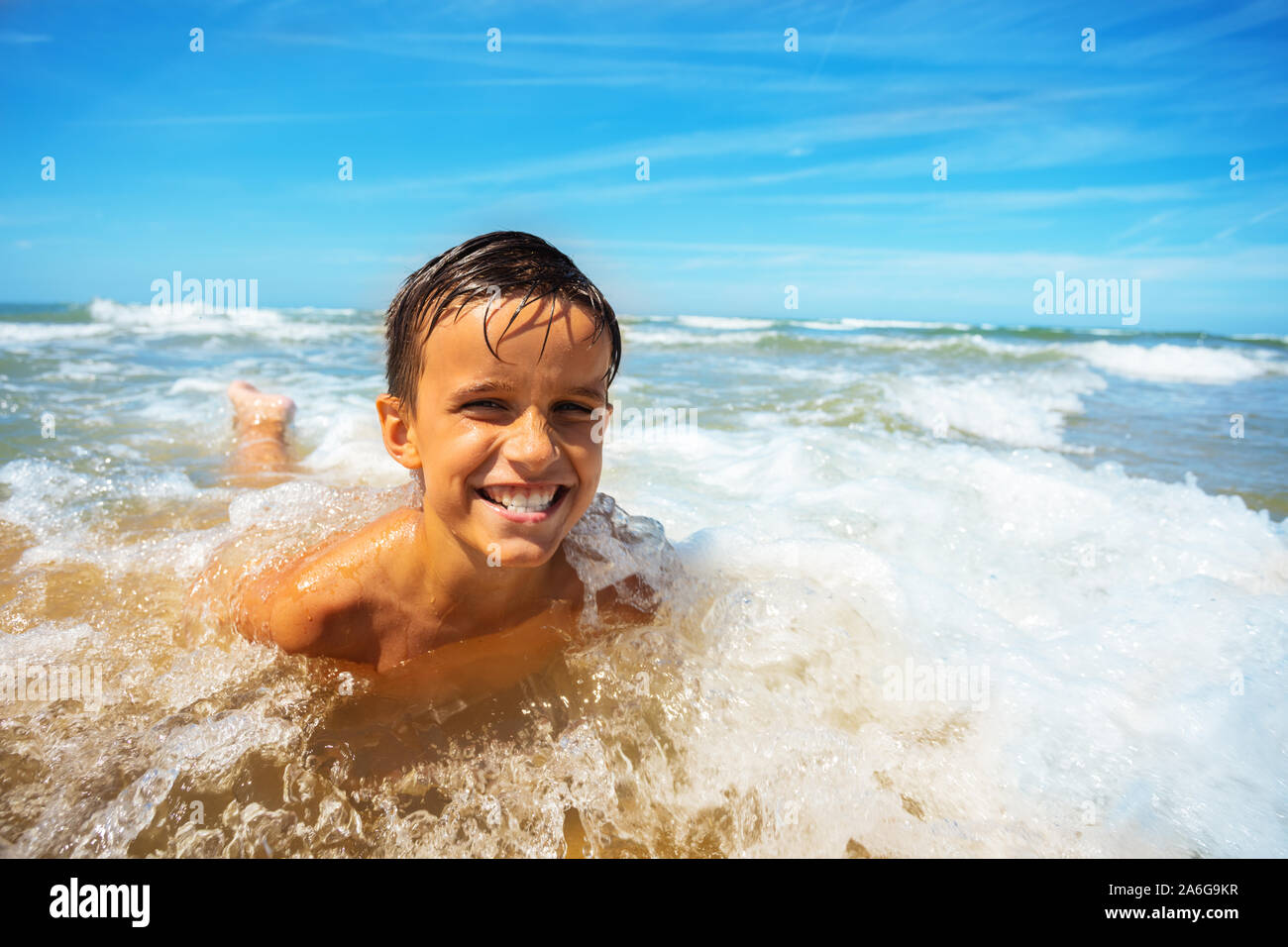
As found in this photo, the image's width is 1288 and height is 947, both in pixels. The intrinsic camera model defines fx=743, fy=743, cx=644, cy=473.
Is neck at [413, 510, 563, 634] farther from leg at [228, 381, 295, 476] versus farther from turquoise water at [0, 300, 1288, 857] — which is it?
leg at [228, 381, 295, 476]

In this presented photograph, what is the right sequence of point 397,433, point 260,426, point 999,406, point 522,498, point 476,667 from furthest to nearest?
point 999,406
point 260,426
point 476,667
point 397,433
point 522,498

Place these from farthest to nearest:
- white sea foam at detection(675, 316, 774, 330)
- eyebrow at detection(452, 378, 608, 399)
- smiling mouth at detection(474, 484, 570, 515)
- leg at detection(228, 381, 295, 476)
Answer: white sea foam at detection(675, 316, 774, 330) → leg at detection(228, 381, 295, 476) → smiling mouth at detection(474, 484, 570, 515) → eyebrow at detection(452, 378, 608, 399)

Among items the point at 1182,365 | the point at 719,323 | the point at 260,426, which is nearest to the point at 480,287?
the point at 260,426

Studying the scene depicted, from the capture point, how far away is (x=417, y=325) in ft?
6.16

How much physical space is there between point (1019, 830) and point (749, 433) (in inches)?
169

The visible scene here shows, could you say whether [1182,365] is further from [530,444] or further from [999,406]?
[530,444]

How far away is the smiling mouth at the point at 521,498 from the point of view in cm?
183

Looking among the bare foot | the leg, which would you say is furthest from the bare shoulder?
the bare foot

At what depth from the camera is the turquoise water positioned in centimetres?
178

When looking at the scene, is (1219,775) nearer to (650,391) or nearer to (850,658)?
(850,658)

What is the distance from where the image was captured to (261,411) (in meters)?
5.30

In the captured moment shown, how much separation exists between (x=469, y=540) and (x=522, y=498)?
0.20 metres

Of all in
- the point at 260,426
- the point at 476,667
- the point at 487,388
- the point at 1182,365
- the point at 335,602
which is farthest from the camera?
the point at 1182,365
